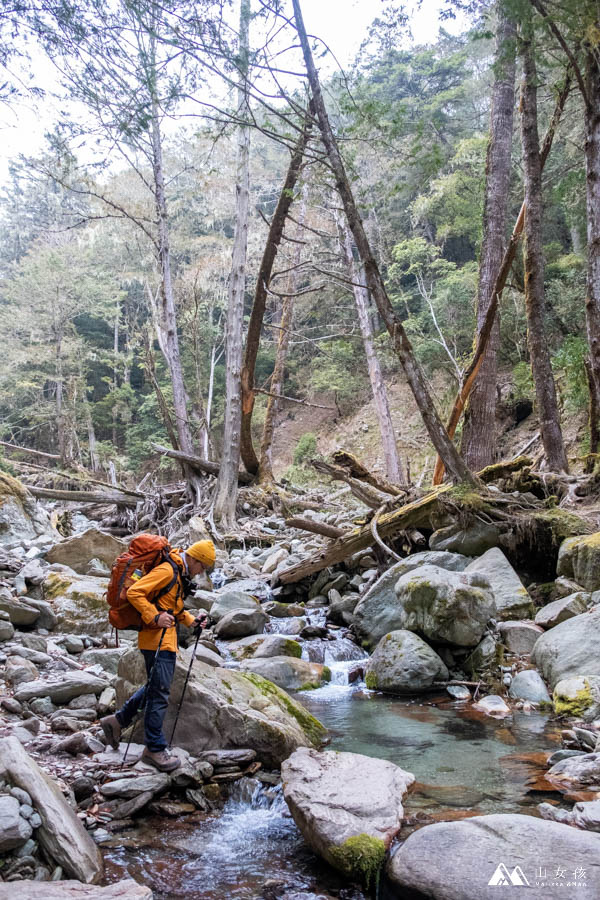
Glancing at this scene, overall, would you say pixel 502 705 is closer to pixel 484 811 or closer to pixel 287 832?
pixel 484 811

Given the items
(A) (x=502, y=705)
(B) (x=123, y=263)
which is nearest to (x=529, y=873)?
(A) (x=502, y=705)

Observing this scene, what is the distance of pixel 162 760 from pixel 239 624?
369 cm

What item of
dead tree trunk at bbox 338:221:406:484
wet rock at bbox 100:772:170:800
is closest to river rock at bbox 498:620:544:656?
wet rock at bbox 100:772:170:800

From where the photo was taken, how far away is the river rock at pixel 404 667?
5.66 m

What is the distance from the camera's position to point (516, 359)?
19.2 metres

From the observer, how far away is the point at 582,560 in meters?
6.28

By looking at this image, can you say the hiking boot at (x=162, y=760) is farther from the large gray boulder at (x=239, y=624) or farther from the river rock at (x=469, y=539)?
the river rock at (x=469, y=539)

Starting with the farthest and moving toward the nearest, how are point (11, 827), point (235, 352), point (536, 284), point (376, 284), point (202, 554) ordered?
point (235, 352) < point (536, 284) < point (376, 284) < point (202, 554) < point (11, 827)

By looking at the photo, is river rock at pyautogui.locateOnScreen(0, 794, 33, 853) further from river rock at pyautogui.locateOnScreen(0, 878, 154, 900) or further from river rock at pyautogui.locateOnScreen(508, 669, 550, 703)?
river rock at pyautogui.locateOnScreen(508, 669, 550, 703)

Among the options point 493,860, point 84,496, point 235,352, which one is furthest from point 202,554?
point 84,496

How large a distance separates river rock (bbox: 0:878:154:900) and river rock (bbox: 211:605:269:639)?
499cm

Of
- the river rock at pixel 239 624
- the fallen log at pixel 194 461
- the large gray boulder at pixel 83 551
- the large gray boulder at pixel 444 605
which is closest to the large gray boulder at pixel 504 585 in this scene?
the large gray boulder at pixel 444 605

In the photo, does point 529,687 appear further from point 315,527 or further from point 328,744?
point 315,527

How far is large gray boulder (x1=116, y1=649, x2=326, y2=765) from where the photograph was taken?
3.95 meters
